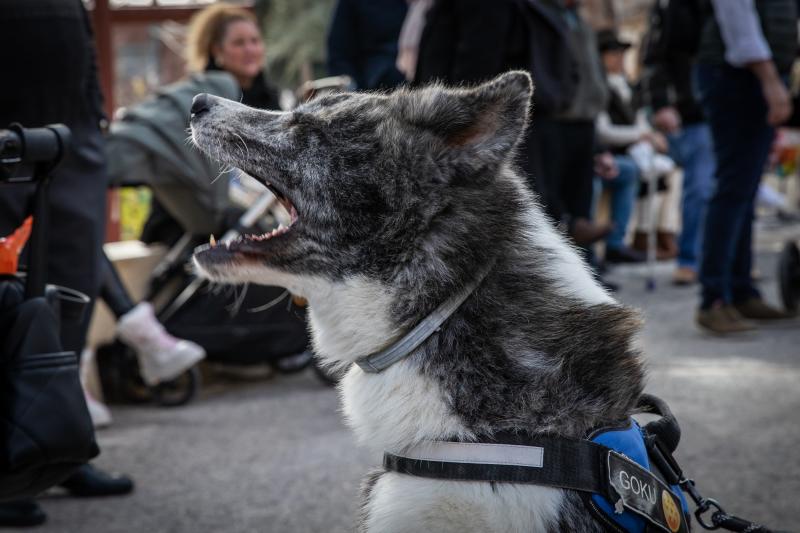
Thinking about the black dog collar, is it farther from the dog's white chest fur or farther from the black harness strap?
the black harness strap

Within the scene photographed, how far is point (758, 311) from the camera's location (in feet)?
24.6

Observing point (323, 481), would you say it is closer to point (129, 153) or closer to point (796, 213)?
point (129, 153)

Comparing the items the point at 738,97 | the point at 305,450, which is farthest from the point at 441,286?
the point at 738,97

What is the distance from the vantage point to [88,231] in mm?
4082

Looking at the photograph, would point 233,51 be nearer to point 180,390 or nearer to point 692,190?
point 180,390

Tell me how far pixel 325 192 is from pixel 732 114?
4.63m

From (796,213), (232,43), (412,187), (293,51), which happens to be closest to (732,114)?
(232,43)

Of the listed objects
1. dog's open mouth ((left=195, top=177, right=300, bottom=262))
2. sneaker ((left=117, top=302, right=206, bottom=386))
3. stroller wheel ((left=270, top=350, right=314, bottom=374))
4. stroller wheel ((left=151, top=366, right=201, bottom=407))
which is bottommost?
stroller wheel ((left=270, top=350, right=314, bottom=374))

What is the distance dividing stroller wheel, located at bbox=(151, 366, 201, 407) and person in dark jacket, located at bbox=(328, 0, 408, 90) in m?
2.36

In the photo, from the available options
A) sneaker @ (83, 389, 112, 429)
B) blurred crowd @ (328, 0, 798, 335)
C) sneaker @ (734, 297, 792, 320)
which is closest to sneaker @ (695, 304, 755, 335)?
blurred crowd @ (328, 0, 798, 335)

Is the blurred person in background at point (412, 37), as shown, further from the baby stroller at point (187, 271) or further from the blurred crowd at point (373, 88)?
the baby stroller at point (187, 271)

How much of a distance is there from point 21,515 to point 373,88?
388cm

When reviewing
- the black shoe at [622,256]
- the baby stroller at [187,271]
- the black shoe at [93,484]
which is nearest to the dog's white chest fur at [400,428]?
the black shoe at [93,484]

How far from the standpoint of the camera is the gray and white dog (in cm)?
221
